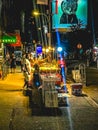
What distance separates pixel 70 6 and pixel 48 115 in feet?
194

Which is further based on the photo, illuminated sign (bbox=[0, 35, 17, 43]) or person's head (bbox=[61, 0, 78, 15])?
person's head (bbox=[61, 0, 78, 15])

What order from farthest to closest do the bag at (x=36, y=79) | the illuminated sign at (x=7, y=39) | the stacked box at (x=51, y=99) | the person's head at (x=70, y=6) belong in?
1. the person's head at (x=70, y=6)
2. the illuminated sign at (x=7, y=39)
3. the bag at (x=36, y=79)
4. the stacked box at (x=51, y=99)

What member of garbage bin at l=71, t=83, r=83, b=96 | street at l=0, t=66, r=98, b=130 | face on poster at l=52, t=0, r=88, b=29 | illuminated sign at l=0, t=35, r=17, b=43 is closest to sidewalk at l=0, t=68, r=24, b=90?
garbage bin at l=71, t=83, r=83, b=96

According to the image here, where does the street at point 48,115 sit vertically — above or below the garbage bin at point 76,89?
below

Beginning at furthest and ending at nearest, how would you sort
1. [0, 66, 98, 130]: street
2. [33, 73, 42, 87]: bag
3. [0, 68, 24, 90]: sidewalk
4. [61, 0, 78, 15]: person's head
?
[61, 0, 78, 15]: person's head < [0, 68, 24, 90]: sidewalk < [33, 73, 42, 87]: bag < [0, 66, 98, 130]: street

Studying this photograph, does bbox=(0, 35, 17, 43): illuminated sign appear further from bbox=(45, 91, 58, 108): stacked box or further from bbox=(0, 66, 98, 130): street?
bbox=(45, 91, 58, 108): stacked box

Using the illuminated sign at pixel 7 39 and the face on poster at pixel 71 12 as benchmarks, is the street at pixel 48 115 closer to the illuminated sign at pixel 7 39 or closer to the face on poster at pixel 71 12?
the illuminated sign at pixel 7 39

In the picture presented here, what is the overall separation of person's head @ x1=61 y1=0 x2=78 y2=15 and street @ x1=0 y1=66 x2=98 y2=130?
52350mm

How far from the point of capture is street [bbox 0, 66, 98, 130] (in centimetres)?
1266

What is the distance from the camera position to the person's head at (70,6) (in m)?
71.2

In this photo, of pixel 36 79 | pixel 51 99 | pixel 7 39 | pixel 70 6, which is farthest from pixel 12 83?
pixel 70 6

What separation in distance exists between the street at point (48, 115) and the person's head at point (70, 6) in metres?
52.4

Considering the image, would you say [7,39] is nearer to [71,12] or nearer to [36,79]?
[36,79]

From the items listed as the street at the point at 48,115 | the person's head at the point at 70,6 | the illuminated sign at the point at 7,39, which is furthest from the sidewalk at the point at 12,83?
the person's head at the point at 70,6
